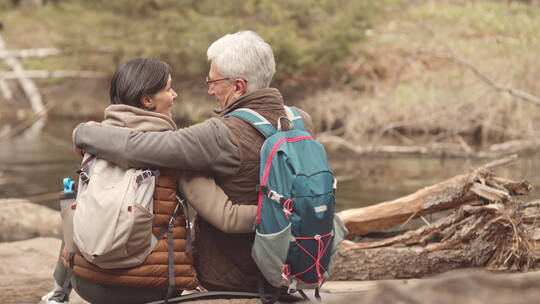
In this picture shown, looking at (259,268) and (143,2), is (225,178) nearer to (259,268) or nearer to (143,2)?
(259,268)

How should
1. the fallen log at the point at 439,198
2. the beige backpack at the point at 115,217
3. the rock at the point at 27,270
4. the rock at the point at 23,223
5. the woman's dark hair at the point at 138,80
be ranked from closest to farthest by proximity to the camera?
1. the beige backpack at the point at 115,217
2. the woman's dark hair at the point at 138,80
3. the rock at the point at 27,270
4. the fallen log at the point at 439,198
5. the rock at the point at 23,223

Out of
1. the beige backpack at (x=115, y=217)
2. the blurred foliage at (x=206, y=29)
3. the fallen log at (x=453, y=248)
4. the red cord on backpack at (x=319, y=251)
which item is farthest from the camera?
the blurred foliage at (x=206, y=29)

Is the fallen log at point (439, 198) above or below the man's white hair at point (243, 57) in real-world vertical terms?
below

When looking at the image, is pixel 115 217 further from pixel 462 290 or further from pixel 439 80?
pixel 439 80

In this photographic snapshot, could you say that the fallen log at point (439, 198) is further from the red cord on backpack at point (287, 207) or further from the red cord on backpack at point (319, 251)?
the red cord on backpack at point (287, 207)

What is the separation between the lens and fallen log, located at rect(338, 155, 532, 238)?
4.84 m

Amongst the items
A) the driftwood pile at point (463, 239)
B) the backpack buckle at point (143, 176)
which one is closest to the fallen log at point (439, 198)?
the driftwood pile at point (463, 239)

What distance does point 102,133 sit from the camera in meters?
2.93

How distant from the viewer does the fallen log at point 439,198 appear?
4.84m

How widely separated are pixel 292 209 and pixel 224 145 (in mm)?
366

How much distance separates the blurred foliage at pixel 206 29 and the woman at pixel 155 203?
10788mm

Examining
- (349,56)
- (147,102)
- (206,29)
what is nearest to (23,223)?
(147,102)

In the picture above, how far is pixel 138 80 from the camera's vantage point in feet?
10.0

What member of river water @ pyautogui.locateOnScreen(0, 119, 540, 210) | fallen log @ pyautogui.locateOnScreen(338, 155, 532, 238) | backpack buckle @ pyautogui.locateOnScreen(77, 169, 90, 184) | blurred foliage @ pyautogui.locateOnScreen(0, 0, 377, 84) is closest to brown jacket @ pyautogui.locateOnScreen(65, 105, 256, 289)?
backpack buckle @ pyautogui.locateOnScreen(77, 169, 90, 184)
